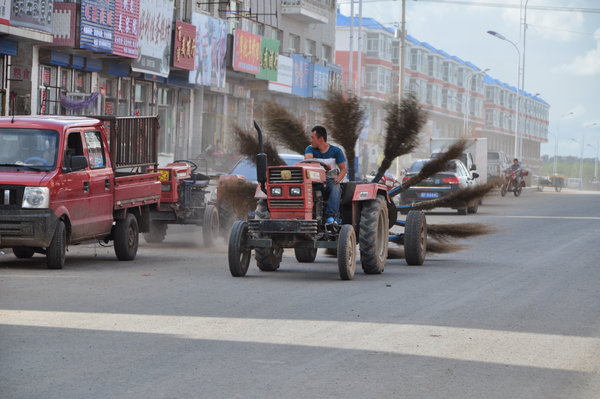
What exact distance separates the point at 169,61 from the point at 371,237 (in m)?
26.1

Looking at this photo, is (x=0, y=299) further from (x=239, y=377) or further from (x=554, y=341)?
(x=554, y=341)

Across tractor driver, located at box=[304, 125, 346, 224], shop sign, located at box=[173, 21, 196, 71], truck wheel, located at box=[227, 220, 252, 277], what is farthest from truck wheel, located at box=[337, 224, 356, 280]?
shop sign, located at box=[173, 21, 196, 71]

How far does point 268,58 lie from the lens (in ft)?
158

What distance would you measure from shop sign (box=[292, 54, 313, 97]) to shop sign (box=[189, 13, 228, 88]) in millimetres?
8687

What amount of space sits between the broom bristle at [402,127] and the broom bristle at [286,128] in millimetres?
1215

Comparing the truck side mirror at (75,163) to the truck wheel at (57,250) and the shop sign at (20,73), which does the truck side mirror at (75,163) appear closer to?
the truck wheel at (57,250)

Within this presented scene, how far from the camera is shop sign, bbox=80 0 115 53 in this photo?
31328 millimetres

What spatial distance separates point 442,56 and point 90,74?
9454 cm

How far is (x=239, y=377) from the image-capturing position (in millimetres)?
6996

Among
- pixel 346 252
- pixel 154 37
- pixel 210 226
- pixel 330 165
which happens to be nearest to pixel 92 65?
pixel 154 37

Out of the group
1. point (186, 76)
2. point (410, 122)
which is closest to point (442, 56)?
point (186, 76)

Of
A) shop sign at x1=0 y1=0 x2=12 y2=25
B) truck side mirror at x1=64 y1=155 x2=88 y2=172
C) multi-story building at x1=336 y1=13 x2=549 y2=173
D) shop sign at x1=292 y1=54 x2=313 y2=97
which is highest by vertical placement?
multi-story building at x1=336 y1=13 x2=549 y2=173

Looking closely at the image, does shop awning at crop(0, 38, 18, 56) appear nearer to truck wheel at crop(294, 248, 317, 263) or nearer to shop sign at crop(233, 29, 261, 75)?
shop sign at crop(233, 29, 261, 75)

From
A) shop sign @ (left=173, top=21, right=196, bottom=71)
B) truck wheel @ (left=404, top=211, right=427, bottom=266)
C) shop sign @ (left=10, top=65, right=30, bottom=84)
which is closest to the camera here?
truck wheel @ (left=404, top=211, right=427, bottom=266)
